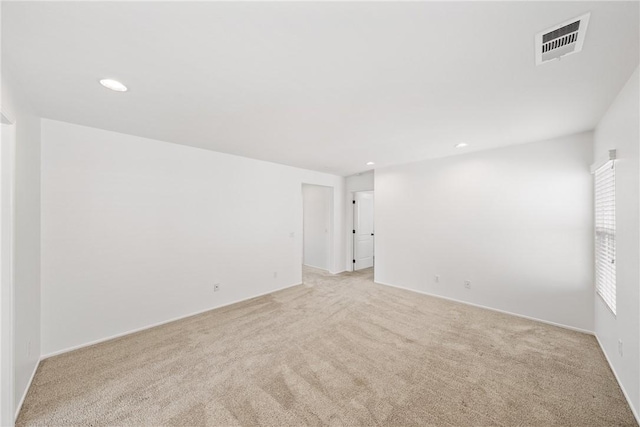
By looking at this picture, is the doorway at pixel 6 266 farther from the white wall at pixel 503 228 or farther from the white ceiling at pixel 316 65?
the white wall at pixel 503 228

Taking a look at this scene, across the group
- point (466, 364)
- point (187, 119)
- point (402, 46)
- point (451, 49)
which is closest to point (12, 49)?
point (187, 119)

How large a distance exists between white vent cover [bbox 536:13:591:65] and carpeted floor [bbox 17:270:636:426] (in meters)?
2.44

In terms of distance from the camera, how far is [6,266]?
5.38 feet

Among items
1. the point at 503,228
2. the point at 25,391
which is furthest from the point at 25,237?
the point at 503,228

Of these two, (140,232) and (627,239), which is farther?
(140,232)

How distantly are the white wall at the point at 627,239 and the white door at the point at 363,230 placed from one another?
4.30 meters

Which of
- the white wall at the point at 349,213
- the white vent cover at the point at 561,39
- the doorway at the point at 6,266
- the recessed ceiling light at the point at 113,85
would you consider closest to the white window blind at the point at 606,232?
the white vent cover at the point at 561,39

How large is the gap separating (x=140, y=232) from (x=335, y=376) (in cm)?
287

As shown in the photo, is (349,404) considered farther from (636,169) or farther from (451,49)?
(636,169)

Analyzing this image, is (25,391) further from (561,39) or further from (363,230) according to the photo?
(363,230)

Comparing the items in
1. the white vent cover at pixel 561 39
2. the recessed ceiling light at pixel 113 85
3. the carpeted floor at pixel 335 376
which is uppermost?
the recessed ceiling light at pixel 113 85

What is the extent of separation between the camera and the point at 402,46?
139 centimetres

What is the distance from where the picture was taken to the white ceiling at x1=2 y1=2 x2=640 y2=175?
1177 mm

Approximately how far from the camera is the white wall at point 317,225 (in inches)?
240
